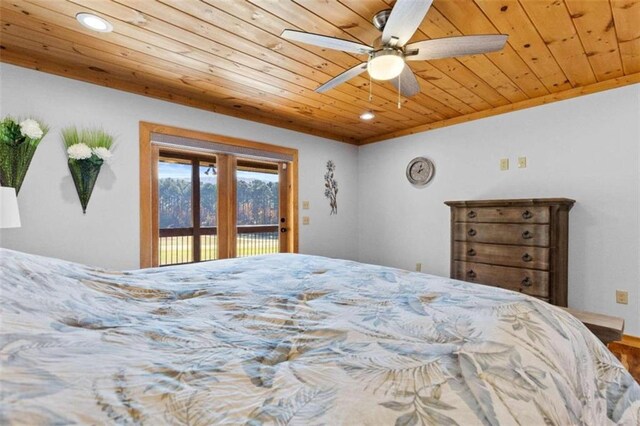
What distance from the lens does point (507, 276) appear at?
2.75 m

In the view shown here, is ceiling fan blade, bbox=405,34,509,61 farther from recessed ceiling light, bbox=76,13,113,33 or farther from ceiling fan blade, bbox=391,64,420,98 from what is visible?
recessed ceiling light, bbox=76,13,113,33

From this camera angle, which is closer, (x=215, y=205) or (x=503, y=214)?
(x=503, y=214)

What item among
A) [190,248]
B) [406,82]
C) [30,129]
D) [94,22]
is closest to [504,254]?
[406,82]

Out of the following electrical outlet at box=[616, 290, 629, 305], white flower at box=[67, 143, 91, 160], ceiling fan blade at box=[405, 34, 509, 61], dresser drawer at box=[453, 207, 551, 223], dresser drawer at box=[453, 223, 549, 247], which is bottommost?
electrical outlet at box=[616, 290, 629, 305]

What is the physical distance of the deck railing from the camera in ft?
10.1

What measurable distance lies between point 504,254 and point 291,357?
8.97ft

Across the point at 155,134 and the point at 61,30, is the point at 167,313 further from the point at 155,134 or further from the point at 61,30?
the point at 155,134

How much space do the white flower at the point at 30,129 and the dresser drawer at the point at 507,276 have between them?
3730mm

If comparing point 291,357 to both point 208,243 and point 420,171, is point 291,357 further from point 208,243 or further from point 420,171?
point 420,171

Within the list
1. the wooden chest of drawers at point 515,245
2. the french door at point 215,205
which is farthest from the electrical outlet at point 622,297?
the french door at point 215,205

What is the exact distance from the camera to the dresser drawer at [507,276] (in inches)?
101

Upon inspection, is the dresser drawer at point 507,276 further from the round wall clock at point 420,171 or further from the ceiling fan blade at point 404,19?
the ceiling fan blade at point 404,19

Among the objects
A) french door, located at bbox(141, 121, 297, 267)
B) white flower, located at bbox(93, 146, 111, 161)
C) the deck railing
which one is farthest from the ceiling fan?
the deck railing

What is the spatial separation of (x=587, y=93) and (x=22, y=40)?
454 cm
